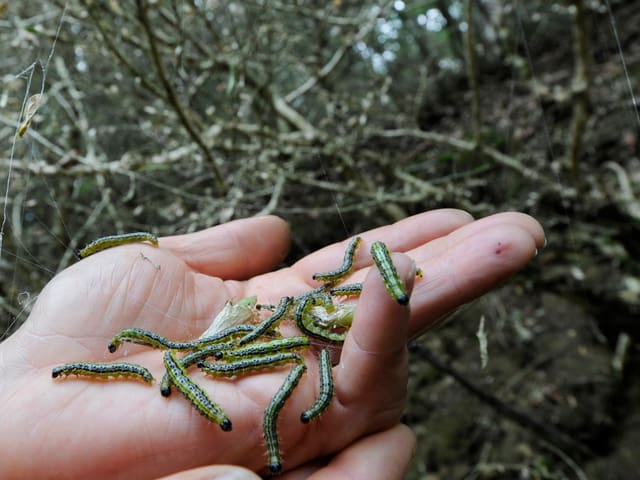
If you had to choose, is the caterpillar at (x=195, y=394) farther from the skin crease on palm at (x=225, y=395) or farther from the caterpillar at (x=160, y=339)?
the caterpillar at (x=160, y=339)

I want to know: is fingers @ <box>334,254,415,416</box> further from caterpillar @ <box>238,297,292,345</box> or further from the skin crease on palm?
caterpillar @ <box>238,297,292,345</box>

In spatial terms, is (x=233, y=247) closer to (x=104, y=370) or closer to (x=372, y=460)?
(x=104, y=370)

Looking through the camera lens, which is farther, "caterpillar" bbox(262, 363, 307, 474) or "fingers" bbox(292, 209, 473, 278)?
"fingers" bbox(292, 209, 473, 278)

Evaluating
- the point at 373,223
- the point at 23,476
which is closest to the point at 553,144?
the point at 373,223

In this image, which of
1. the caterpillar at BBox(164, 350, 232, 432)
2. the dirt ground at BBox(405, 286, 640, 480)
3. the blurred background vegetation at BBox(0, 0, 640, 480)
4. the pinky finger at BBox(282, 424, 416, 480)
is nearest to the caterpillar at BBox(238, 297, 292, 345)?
the caterpillar at BBox(164, 350, 232, 432)

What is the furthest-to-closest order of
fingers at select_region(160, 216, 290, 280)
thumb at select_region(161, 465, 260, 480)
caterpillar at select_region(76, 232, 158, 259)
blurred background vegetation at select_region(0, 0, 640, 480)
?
1. blurred background vegetation at select_region(0, 0, 640, 480)
2. fingers at select_region(160, 216, 290, 280)
3. caterpillar at select_region(76, 232, 158, 259)
4. thumb at select_region(161, 465, 260, 480)

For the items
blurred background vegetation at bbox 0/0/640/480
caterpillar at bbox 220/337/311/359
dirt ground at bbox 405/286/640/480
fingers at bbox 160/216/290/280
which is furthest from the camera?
dirt ground at bbox 405/286/640/480

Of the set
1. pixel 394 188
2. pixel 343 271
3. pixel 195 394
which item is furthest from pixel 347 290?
pixel 394 188
